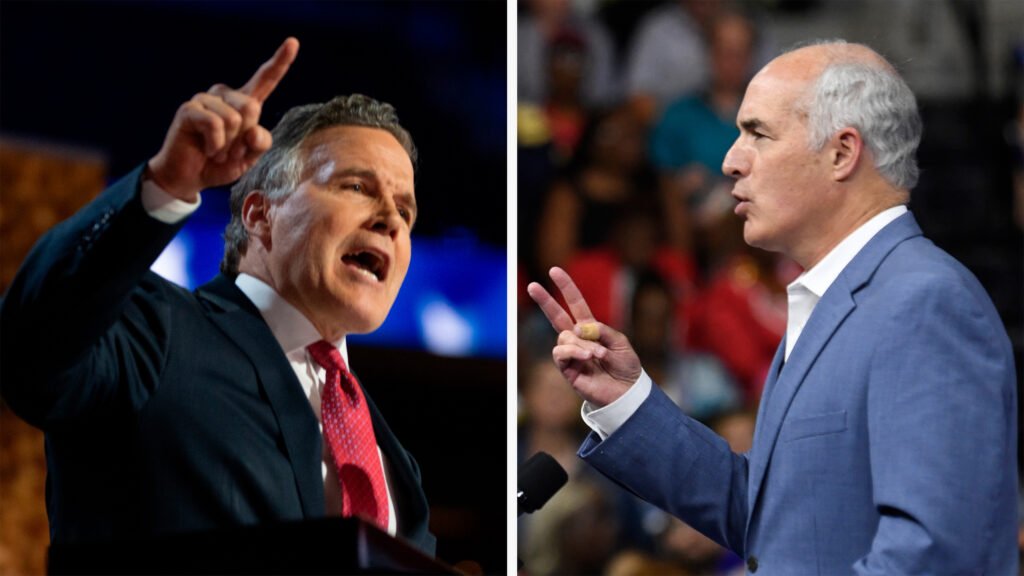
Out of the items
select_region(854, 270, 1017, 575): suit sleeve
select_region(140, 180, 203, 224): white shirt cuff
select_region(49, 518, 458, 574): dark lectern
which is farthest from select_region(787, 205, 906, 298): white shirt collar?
select_region(140, 180, 203, 224): white shirt cuff

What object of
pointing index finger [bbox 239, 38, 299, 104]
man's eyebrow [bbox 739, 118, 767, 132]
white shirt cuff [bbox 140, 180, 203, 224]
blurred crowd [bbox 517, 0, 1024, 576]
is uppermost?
pointing index finger [bbox 239, 38, 299, 104]

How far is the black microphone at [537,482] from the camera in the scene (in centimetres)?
231

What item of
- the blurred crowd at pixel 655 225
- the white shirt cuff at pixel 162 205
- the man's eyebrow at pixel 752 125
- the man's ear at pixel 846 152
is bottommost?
the blurred crowd at pixel 655 225

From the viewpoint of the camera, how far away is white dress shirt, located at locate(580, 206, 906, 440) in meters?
2.44

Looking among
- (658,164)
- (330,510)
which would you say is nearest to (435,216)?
(330,510)

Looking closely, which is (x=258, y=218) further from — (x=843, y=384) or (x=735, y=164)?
(x=843, y=384)

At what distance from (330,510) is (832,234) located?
95 cm

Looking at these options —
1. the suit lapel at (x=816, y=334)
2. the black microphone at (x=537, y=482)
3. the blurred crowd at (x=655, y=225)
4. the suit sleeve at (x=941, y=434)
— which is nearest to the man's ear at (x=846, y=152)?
the suit lapel at (x=816, y=334)

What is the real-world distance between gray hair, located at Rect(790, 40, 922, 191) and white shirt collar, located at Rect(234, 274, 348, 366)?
907 mm

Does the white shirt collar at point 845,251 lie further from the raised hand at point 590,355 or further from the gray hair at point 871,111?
the raised hand at point 590,355

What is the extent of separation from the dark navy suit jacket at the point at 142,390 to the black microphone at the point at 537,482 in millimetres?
317

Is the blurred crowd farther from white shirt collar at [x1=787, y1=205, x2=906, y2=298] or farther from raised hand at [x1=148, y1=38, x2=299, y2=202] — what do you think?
raised hand at [x1=148, y1=38, x2=299, y2=202]

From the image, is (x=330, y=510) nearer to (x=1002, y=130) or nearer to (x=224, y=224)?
(x=224, y=224)

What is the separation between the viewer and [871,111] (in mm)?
2449
